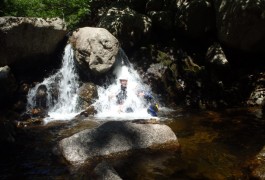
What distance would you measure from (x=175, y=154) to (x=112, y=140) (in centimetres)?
155

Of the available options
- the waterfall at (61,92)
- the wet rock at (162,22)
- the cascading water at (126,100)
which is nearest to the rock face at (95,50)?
the waterfall at (61,92)

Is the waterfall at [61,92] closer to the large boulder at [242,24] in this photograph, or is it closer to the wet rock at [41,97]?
the wet rock at [41,97]

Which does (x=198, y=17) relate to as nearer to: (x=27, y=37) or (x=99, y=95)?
(x=99, y=95)

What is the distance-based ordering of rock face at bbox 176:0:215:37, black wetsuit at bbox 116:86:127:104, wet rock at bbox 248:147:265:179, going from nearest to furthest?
wet rock at bbox 248:147:265:179
black wetsuit at bbox 116:86:127:104
rock face at bbox 176:0:215:37

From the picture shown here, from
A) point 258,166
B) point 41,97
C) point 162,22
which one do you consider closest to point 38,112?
point 41,97

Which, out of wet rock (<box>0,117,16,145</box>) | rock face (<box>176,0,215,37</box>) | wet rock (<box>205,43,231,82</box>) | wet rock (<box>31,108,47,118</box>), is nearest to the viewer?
wet rock (<box>0,117,16,145</box>)

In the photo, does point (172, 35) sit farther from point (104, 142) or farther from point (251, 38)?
point (104, 142)

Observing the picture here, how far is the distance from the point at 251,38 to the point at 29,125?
8.90 metres

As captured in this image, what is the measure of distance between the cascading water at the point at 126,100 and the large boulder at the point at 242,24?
4.05 metres

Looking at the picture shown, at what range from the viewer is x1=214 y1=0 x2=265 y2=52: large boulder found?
39.1 ft

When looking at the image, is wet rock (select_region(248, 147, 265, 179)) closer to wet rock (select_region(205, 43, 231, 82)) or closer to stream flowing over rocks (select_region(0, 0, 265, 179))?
stream flowing over rocks (select_region(0, 0, 265, 179))

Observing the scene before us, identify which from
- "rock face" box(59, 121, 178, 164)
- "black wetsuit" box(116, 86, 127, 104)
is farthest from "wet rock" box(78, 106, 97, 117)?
"rock face" box(59, 121, 178, 164)

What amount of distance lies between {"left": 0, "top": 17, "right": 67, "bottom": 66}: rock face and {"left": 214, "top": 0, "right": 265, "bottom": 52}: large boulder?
6728mm

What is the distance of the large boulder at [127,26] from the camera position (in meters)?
14.9
